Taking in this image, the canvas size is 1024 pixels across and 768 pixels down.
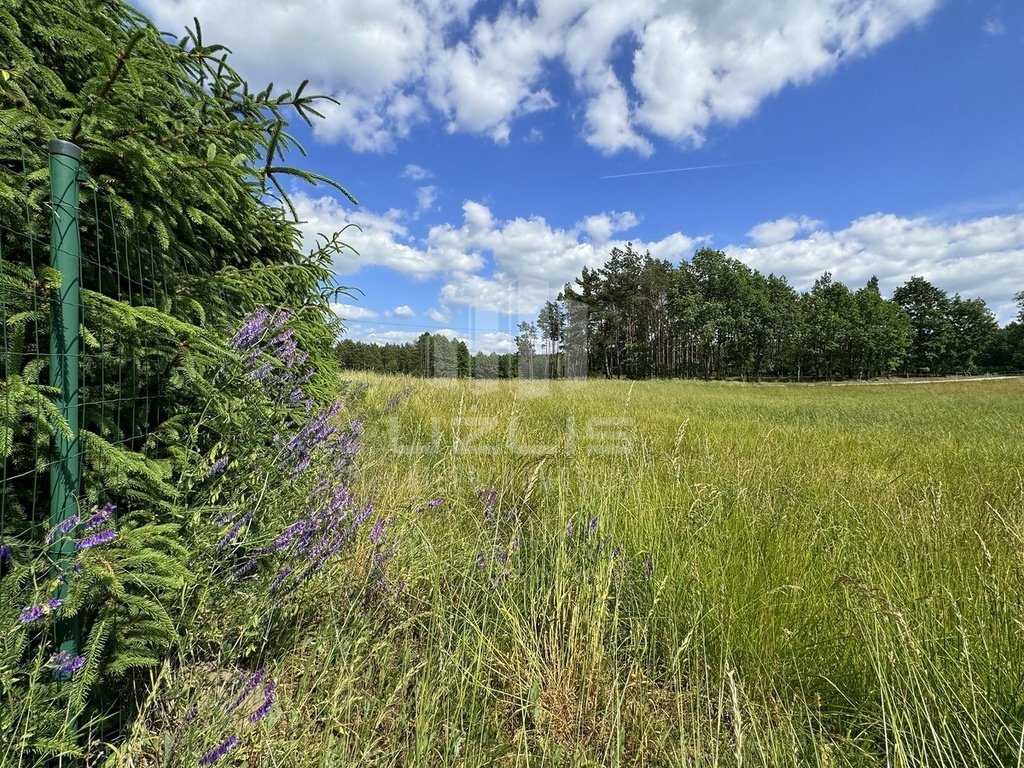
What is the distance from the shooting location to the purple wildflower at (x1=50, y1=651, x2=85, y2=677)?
0.95 m

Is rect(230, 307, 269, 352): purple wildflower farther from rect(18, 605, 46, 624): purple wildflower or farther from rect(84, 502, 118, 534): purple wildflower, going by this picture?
rect(18, 605, 46, 624): purple wildflower

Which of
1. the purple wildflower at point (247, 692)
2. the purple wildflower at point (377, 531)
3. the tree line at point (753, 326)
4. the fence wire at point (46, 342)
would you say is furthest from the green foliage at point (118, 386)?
the tree line at point (753, 326)

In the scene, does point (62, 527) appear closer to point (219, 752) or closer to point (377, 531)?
point (219, 752)

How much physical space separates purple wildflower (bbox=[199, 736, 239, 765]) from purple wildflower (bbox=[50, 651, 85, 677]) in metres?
0.36

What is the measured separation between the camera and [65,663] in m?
0.96

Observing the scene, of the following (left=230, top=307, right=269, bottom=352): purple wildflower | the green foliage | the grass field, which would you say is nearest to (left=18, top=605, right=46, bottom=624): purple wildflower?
the green foliage

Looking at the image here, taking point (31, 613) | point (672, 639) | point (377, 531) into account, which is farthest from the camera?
point (377, 531)

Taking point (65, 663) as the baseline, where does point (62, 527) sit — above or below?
above

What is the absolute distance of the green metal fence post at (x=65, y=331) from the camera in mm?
1087

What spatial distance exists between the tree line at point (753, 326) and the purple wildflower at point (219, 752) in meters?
35.7

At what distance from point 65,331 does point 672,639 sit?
2.21m

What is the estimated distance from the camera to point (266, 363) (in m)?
1.75

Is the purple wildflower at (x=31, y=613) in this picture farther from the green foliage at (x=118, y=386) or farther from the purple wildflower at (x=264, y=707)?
the purple wildflower at (x=264, y=707)

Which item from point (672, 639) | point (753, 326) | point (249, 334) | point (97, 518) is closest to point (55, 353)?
point (97, 518)
